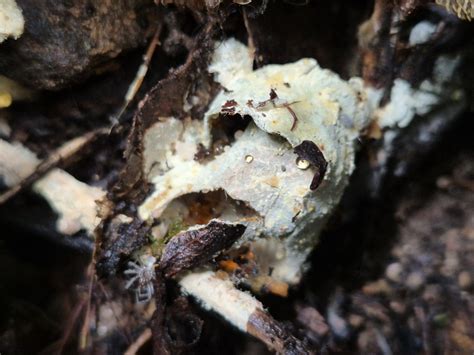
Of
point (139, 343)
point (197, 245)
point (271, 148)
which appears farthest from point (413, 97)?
point (139, 343)

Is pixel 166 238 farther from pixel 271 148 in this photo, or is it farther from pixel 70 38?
pixel 70 38

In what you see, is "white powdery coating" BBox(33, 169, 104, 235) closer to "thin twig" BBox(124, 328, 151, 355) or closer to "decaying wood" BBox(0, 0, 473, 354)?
"decaying wood" BBox(0, 0, 473, 354)

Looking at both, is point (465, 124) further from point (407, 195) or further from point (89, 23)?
point (89, 23)

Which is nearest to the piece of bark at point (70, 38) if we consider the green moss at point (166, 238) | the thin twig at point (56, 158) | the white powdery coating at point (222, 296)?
the thin twig at point (56, 158)

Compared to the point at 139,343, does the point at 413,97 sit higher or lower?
higher

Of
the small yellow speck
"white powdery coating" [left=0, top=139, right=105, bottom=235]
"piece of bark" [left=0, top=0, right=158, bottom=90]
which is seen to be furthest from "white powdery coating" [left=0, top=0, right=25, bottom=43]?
"white powdery coating" [left=0, top=139, right=105, bottom=235]

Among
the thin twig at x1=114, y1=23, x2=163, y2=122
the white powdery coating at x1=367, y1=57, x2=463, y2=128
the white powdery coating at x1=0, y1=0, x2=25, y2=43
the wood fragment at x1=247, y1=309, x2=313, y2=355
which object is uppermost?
the white powdery coating at x1=367, y1=57, x2=463, y2=128

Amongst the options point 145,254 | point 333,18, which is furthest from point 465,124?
point 145,254
